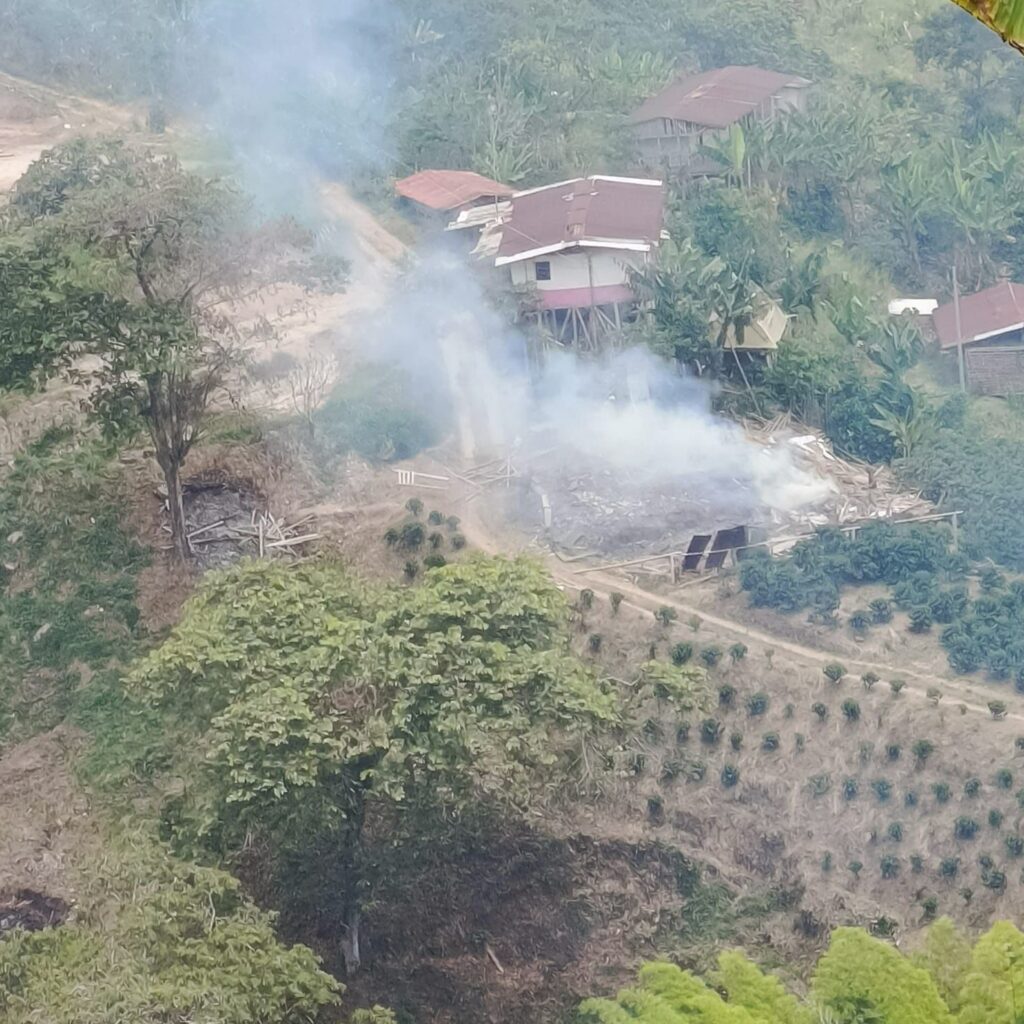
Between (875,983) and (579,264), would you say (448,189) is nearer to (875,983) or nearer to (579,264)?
(579,264)

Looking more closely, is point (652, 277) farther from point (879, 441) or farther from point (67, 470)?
point (67, 470)

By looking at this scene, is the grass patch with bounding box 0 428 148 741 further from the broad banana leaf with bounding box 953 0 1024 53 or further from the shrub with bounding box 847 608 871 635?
the broad banana leaf with bounding box 953 0 1024 53

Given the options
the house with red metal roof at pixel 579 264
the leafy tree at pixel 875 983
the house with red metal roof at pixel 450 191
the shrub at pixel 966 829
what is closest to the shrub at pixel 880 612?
the shrub at pixel 966 829

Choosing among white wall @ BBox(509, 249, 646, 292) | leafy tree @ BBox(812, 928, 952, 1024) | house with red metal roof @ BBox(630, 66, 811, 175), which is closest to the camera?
leafy tree @ BBox(812, 928, 952, 1024)

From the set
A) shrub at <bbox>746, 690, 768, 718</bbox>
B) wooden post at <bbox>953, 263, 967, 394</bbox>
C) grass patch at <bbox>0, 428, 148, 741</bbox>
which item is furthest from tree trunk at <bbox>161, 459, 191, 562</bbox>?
wooden post at <bbox>953, 263, 967, 394</bbox>

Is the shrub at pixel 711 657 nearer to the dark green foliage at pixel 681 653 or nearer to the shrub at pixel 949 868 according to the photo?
the dark green foliage at pixel 681 653

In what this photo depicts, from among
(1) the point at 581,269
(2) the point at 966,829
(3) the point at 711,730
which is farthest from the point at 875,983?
(1) the point at 581,269

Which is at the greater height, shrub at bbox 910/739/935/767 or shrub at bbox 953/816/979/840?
shrub at bbox 910/739/935/767

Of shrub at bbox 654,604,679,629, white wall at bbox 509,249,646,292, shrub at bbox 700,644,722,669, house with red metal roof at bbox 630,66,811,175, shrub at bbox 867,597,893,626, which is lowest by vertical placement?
shrub at bbox 700,644,722,669
